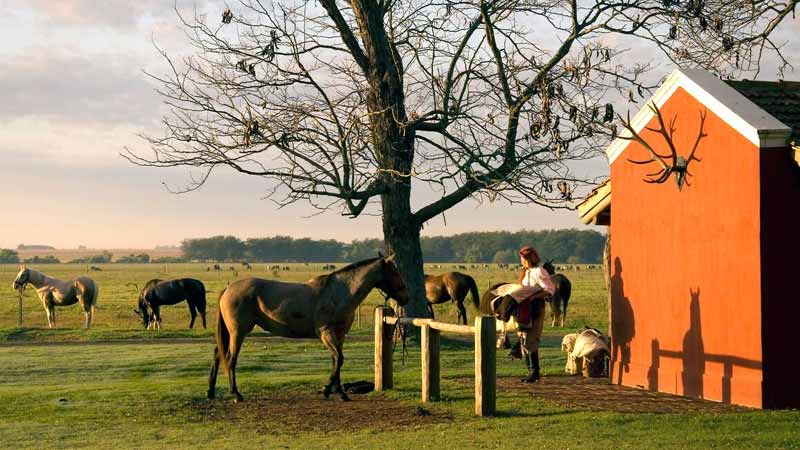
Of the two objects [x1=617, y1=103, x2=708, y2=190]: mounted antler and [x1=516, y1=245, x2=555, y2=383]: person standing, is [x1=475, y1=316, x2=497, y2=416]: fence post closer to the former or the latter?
[x1=516, y1=245, x2=555, y2=383]: person standing

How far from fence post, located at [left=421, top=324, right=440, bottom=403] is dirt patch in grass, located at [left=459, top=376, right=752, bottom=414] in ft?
3.85

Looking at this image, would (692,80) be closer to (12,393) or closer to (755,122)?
(755,122)

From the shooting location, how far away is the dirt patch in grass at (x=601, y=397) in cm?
1378

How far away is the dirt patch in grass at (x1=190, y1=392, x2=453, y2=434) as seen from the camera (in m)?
13.5

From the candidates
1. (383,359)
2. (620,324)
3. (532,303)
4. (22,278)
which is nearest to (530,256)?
(532,303)

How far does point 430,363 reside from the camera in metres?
15.1

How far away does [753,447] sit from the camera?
11055mm

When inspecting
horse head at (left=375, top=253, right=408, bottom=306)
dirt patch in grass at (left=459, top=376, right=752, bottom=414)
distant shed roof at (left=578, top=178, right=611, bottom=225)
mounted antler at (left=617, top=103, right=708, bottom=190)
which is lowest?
dirt patch in grass at (left=459, top=376, right=752, bottom=414)

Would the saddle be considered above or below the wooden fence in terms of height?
above

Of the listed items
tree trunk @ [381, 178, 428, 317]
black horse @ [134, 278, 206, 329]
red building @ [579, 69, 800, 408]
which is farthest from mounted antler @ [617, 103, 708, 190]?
black horse @ [134, 278, 206, 329]

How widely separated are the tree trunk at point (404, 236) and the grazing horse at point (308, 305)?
8890 millimetres

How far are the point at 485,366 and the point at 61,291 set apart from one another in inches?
1055

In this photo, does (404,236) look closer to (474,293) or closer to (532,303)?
(474,293)

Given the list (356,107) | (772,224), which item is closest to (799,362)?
(772,224)
